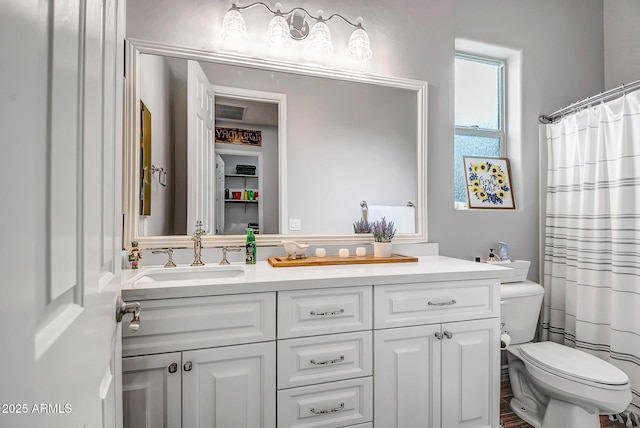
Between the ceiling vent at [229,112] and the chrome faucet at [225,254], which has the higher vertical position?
the ceiling vent at [229,112]

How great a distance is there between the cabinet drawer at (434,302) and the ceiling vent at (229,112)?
44.3 inches

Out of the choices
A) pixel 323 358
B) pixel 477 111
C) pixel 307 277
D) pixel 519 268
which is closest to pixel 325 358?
pixel 323 358

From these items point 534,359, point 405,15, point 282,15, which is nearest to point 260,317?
point 534,359

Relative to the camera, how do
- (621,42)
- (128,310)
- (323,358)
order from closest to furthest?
(128,310), (323,358), (621,42)

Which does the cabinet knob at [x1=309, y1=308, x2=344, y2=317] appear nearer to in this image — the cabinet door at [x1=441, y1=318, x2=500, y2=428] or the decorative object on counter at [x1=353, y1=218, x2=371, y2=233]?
the cabinet door at [x1=441, y1=318, x2=500, y2=428]

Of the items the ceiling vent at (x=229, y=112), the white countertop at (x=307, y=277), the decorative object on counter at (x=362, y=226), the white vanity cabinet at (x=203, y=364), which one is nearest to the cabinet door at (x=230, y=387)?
the white vanity cabinet at (x=203, y=364)

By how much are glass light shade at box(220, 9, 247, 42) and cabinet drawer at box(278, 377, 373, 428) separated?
5.57 feet

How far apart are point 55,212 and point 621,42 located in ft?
11.5

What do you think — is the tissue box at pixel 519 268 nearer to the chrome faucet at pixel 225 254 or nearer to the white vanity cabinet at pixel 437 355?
the white vanity cabinet at pixel 437 355

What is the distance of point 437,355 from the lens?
1.43 meters

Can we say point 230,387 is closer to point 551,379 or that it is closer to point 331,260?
point 331,260

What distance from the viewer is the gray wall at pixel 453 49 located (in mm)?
1728

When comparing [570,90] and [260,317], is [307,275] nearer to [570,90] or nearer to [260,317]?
[260,317]

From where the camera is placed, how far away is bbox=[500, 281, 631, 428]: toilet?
1.41 m
